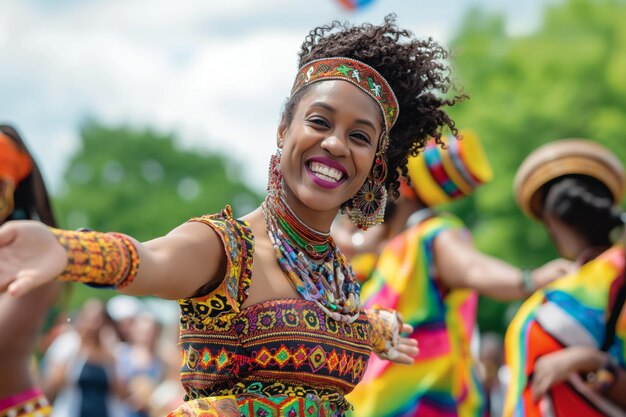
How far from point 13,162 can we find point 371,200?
2.03m

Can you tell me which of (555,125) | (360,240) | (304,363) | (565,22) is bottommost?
(304,363)

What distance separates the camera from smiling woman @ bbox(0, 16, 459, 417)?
289cm

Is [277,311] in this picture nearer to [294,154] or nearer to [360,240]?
[294,154]

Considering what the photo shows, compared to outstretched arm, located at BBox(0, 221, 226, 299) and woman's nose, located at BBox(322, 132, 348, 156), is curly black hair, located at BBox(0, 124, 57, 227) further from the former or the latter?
outstretched arm, located at BBox(0, 221, 226, 299)

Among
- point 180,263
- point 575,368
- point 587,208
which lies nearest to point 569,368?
point 575,368

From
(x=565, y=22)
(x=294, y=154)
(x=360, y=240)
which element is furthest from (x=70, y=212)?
(x=294, y=154)

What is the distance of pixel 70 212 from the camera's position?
164 ft

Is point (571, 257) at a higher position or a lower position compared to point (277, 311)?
higher

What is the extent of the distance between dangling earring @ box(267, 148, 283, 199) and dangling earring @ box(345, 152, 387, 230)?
34 centimetres

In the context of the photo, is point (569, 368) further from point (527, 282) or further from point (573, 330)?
point (527, 282)

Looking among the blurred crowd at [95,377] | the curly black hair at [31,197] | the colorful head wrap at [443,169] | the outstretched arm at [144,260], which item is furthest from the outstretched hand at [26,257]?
the blurred crowd at [95,377]

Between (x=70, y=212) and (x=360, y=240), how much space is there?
1770 inches

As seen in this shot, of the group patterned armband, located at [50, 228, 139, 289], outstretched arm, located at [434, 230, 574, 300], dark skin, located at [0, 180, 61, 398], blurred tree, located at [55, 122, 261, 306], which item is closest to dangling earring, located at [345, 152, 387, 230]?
patterned armband, located at [50, 228, 139, 289]

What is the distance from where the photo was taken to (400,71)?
11.8 ft
